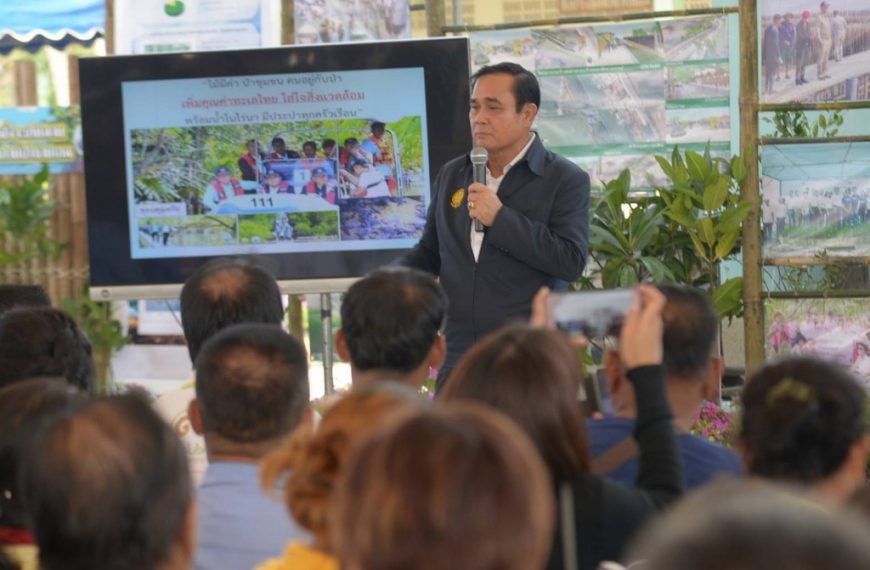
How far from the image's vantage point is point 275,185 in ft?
17.4

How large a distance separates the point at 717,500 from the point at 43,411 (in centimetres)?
150

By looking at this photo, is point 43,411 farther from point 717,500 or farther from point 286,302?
point 286,302

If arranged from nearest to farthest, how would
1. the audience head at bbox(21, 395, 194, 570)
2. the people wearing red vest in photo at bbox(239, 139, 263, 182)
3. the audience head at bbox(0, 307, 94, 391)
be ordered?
the audience head at bbox(21, 395, 194, 570)
the audience head at bbox(0, 307, 94, 391)
the people wearing red vest in photo at bbox(239, 139, 263, 182)

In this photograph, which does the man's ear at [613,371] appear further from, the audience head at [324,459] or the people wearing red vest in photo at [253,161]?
the people wearing red vest in photo at [253,161]

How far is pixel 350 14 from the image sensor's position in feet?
19.3

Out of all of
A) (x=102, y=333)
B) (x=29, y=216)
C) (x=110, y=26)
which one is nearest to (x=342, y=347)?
(x=110, y=26)

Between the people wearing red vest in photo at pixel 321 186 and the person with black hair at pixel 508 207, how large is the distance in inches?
43.2

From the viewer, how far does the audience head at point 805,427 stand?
1.85 m

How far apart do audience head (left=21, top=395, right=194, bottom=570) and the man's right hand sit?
863 millimetres

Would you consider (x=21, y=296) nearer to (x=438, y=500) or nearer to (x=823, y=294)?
(x=823, y=294)

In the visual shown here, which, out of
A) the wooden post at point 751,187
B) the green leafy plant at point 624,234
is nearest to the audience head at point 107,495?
the wooden post at point 751,187

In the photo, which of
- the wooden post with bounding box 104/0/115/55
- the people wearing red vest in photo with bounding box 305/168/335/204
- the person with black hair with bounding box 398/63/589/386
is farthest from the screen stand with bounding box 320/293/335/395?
the wooden post with bounding box 104/0/115/55

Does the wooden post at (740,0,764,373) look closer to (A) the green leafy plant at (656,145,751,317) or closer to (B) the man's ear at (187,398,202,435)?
→ (A) the green leafy plant at (656,145,751,317)

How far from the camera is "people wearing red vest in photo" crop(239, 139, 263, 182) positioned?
531 centimetres
